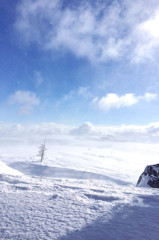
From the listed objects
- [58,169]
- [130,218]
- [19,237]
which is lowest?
[58,169]

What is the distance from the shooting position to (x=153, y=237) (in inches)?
68.2

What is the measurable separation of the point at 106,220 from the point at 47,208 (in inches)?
37.1

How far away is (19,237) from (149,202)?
2.28m

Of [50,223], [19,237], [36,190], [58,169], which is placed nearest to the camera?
[19,237]

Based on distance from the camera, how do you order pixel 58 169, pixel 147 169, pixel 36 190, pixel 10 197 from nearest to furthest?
pixel 10 197 < pixel 36 190 < pixel 147 169 < pixel 58 169

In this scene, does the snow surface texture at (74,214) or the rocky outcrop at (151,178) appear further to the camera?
the rocky outcrop at (151,178)

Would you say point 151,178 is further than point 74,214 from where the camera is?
Yes

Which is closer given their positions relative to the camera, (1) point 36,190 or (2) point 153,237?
(2) point 153,237

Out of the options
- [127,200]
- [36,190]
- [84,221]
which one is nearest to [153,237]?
[84,221]

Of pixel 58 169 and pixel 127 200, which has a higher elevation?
pixel 127 200

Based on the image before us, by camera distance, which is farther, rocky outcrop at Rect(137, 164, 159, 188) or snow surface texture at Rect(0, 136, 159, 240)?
rocky outcrop at Rect(137, 164, 159, 188)

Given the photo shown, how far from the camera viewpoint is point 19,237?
167cm

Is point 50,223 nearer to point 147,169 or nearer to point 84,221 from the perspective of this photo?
point 84,221

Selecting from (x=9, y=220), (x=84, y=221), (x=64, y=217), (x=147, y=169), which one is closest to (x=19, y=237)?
(x=9, y=220)
